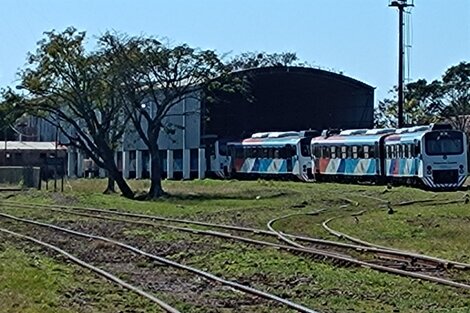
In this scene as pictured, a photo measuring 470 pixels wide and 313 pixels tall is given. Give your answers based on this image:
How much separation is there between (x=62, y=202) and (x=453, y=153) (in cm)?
1784

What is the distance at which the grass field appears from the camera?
44.5 feet

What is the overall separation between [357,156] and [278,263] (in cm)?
3663

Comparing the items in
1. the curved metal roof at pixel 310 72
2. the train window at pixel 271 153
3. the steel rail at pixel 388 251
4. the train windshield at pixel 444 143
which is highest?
the curved metal roof at pixel 310 72

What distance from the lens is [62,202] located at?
147ft

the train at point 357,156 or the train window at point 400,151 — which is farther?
the train window at point 400,151

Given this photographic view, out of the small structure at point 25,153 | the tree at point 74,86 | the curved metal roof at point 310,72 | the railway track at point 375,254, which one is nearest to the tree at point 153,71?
the tree at point 74,86

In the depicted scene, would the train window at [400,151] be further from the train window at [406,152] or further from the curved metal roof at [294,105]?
the curved metal roof at [294,105]

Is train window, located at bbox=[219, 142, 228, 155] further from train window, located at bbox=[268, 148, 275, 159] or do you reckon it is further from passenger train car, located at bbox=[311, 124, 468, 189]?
passenger train car, located at bbox=[311, 124, 468, 189]

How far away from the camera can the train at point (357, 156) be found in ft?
152

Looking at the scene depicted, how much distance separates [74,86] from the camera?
53844mm

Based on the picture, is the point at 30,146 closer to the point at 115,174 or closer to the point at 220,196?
the point at 115,174

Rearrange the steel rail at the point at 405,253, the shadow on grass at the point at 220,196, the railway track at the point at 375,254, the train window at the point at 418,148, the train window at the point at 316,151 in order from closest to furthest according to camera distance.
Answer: the railway track at the point at 375,254, the steel rail at the point at 405,253, the shadow on grass at the point at 220,196, the train window at the point at 418,148, the train window at the point at 316,151

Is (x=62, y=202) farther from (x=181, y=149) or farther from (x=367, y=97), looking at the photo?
(x=367, y=97)

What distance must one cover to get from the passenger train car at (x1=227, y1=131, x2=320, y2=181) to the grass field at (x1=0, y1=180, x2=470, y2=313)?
67.1 feet
